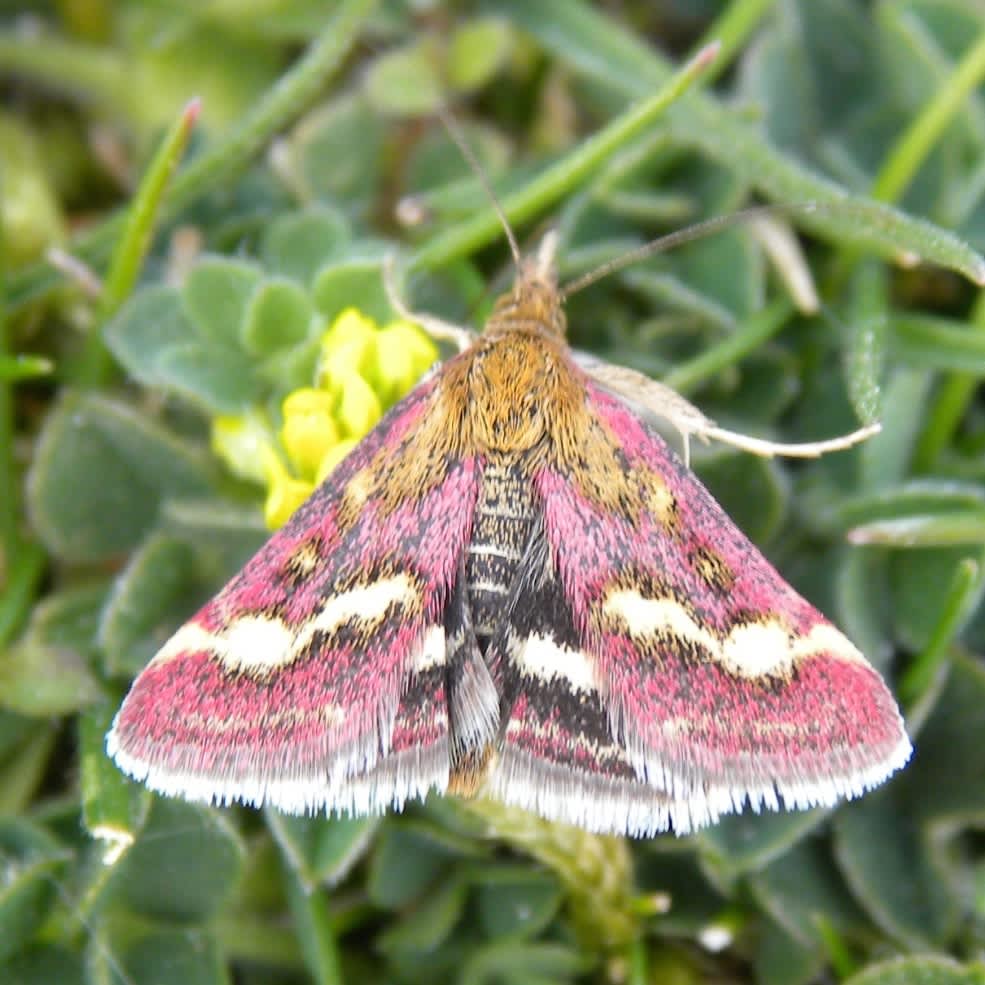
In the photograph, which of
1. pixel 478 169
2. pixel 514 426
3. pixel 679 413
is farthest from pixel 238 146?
pixel 679 413

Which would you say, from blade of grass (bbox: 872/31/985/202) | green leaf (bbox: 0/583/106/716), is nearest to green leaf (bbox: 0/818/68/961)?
green leaf (bbox: 0/583/106/716)

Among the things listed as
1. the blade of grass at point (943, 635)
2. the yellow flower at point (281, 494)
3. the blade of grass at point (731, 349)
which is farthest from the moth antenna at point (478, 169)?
the blade of grass at point (943, 635)

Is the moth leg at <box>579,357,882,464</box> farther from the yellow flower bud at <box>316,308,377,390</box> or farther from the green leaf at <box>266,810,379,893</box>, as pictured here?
the green leaf at <box>266,810,379,893</box>

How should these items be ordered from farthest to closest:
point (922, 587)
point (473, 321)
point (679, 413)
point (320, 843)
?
point (473, 321) < point (922, 587) < point (679, 413) < point (320, 843)

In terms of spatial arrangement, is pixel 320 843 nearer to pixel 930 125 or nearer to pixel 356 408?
pixel 356 408

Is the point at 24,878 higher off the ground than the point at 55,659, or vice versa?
the point at 55,659
